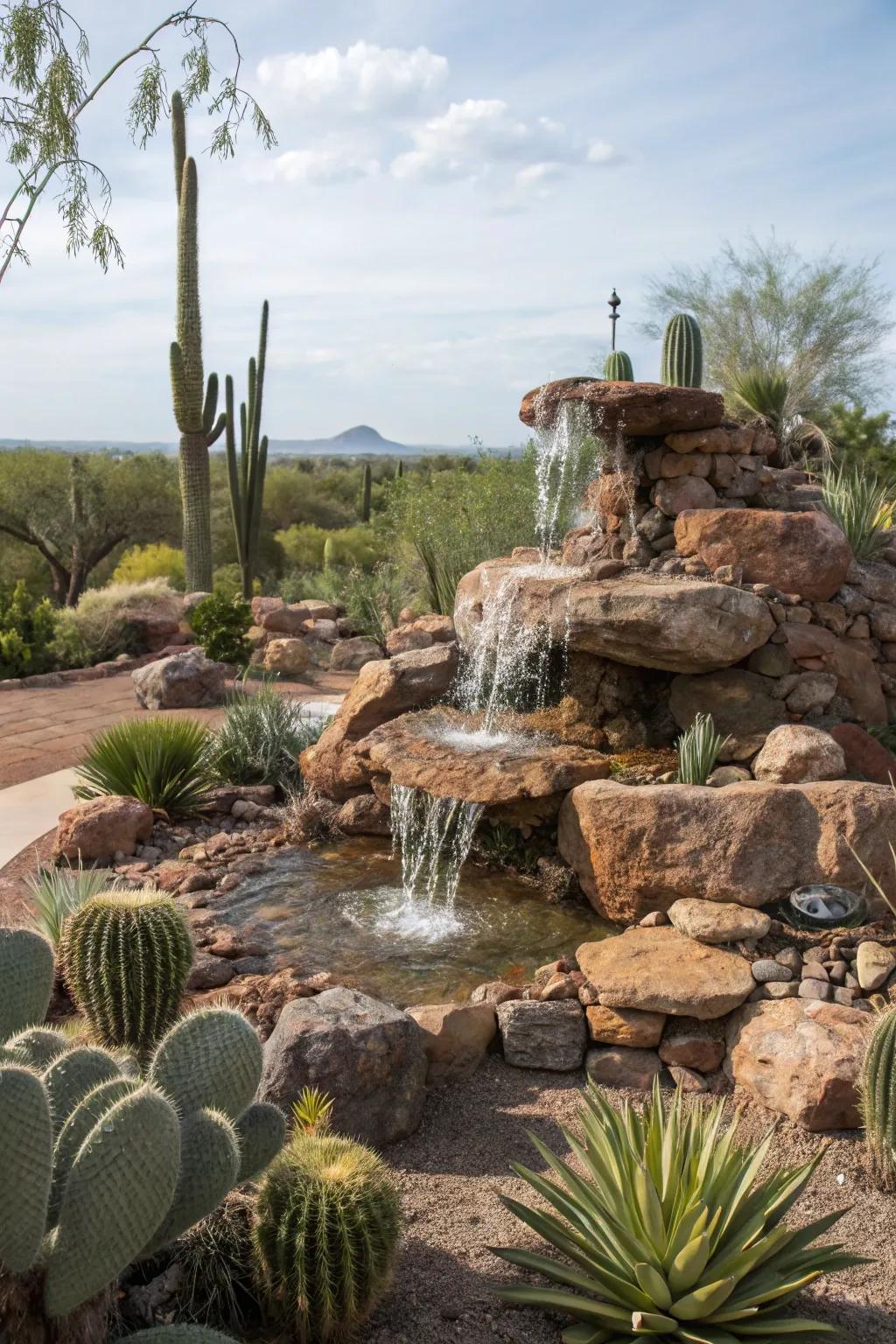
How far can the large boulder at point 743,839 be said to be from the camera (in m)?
4.77

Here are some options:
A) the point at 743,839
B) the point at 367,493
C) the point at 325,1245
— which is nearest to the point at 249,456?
the point at 367,493

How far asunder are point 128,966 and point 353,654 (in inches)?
371

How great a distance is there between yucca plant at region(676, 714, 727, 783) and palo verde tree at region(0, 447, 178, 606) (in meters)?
18.8

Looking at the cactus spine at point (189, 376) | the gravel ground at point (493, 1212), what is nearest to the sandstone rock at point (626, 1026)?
the gravel ground at point (493, 1212)

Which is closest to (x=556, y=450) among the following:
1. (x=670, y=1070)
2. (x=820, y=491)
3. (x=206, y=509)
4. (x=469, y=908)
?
(x=820, y=491)

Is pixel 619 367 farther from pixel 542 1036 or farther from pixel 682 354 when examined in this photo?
pixel 542 1036

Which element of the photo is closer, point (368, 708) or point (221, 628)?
point (368, 708)

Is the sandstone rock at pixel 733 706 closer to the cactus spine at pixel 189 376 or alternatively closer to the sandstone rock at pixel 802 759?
the sandstone rock at pixel 802 759

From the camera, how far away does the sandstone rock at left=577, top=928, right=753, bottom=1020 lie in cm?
428

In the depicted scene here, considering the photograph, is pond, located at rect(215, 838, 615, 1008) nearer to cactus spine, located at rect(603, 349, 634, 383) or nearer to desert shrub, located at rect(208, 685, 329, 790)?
desert shrub, located at rect(208, 685, 329, 790)

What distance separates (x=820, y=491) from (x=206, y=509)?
1145 centimetres

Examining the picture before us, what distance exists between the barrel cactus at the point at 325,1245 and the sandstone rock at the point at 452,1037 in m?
1.47

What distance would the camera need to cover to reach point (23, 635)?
42.3 ft

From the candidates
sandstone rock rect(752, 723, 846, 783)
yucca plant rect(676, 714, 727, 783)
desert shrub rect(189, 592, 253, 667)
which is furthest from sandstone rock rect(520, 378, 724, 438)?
desert shrub rect(189, 592, 253, 667)
